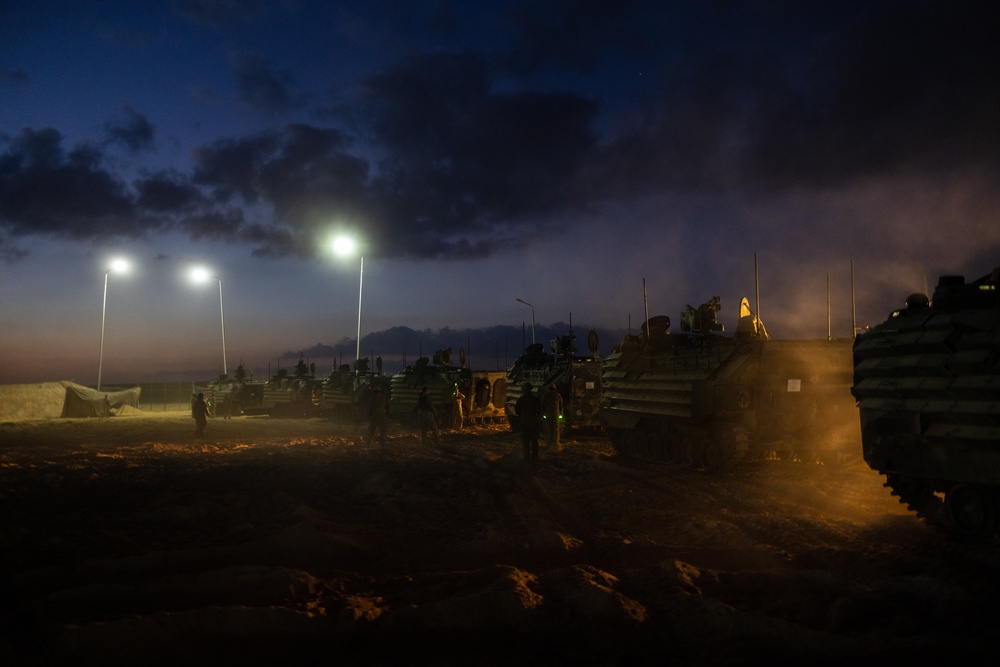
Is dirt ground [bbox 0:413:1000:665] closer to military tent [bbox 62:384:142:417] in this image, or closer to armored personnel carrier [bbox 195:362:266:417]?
military tent [bbox 62:384:142:417]

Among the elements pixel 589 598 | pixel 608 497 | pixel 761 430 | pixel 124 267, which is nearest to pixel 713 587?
pixel 589 598

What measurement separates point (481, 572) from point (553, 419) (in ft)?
45.5

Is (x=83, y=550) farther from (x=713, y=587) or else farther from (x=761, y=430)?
(x=761, y=430)

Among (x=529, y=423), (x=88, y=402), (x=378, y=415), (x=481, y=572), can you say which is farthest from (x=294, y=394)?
(x=481, y=572)

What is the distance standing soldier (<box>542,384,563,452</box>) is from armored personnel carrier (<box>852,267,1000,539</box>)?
447 inches

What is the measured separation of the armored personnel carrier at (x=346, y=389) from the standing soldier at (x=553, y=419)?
1395cm

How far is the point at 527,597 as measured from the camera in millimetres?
5359

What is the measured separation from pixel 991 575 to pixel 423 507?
680 centimetres

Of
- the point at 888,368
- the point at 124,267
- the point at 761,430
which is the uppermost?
the point at 124,267

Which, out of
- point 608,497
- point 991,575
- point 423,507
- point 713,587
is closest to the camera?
point 713,587

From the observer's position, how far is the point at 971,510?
7.25 metres

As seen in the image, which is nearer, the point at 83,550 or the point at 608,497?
the point at 83,550

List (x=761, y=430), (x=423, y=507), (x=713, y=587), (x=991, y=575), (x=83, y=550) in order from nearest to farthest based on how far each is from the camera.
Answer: (x=713, y=587) → (x=991, y=575) → (x=83, y=550) → (x=423, y=507) → (x=761, y=430)

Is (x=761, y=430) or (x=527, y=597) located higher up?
(x=761, y=430)
